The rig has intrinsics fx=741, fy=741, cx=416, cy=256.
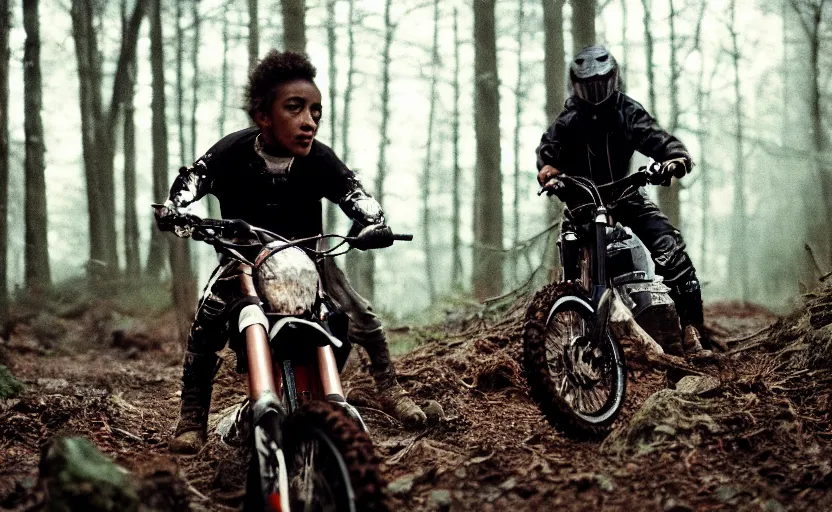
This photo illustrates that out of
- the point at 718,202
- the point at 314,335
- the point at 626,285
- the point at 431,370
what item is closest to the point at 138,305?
the point at 431,370

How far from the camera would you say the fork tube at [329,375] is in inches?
122

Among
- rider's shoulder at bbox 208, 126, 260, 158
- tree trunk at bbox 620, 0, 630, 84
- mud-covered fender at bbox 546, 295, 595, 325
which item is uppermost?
tree trunk at bbox 620, 0, 630, 84

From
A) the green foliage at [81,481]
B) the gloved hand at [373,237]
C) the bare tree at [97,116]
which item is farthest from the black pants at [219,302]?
the bare tree at [97,116]

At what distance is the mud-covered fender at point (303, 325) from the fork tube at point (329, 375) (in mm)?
222

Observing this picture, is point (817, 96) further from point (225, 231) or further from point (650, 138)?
point (225, 231)

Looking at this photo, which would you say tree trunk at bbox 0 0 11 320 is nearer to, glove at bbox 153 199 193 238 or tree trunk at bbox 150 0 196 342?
tree trunk at bbox 150 0 196 342

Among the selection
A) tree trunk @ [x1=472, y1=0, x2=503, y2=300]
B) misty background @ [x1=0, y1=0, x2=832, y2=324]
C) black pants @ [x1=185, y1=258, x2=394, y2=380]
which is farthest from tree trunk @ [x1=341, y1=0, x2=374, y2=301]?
black pants @ [x1=185, y1=258, x2=394, y2=380]

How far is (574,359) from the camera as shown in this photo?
4078mm

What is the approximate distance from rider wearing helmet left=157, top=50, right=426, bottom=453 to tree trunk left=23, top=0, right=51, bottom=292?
10401 millimetres

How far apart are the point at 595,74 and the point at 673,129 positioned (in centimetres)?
1361

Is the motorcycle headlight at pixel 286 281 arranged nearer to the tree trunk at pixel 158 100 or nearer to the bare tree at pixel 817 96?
the tree trunk at pixel 158 100

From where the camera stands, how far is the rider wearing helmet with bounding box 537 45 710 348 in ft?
16.2

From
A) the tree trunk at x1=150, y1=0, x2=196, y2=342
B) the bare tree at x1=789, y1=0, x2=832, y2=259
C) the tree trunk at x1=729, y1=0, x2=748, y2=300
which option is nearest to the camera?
the tree trunk at x1=150, y1=0, x2=196, y2=342

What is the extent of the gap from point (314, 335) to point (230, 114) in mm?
26499
